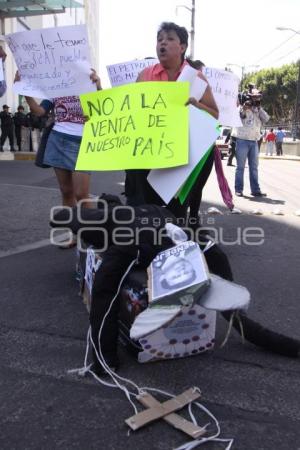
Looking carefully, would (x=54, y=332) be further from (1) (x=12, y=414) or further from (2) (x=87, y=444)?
(2) (x=87, y=444)

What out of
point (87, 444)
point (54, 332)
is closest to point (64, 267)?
point (54, 332)

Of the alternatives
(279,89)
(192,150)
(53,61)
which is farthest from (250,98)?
(279,89)

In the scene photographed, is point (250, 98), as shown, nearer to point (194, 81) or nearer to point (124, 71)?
point (124, 71)

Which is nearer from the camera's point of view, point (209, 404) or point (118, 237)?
point (209, 404)

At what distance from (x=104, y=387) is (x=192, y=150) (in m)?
1.38

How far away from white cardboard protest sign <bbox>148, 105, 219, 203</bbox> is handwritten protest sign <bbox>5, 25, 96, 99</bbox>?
3.21ft

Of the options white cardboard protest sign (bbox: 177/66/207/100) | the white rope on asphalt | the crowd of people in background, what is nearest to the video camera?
white cardboard protest sign (bbox: 177/66/207/100)

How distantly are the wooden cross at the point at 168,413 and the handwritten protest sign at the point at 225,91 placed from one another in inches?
134

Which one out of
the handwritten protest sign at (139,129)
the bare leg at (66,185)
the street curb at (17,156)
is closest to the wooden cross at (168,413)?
the handwritten protest sign at (139,129)

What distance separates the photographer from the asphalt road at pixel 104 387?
2027 mm

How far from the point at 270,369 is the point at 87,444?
1.07 metres

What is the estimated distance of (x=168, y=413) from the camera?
2143 millimetres

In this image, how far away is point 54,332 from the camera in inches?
117

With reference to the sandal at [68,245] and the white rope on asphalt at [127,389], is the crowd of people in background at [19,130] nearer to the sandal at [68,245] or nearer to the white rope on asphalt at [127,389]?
the sandal at [68,245]
